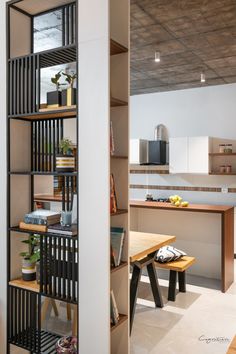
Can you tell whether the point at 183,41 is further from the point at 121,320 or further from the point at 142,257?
the point at 121,320

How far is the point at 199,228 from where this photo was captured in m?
5.01

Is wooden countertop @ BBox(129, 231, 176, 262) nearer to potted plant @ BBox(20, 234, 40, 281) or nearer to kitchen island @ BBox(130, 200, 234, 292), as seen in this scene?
potted plant @ BBox(20, 234, 40, 281)

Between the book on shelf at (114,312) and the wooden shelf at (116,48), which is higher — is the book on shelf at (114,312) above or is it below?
below

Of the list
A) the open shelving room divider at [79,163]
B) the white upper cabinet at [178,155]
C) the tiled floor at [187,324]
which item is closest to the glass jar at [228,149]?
the white upper cabinet at [178,155]

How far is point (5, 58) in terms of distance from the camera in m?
2.61

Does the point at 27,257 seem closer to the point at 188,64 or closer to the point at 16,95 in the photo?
the point at 16,95

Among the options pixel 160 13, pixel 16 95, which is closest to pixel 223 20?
pixel 160 13

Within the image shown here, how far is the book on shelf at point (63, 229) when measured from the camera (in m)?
2.30

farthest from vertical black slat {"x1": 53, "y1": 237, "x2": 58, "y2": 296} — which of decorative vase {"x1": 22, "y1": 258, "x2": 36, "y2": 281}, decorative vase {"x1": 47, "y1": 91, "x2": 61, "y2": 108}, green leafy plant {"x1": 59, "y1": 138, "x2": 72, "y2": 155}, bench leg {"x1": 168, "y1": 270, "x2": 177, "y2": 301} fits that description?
bench leg {"x1": 168, "y1": 270, "x2": 177, "y2": 301}

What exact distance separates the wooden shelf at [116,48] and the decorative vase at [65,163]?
0.77 meters

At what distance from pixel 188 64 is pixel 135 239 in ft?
10.0

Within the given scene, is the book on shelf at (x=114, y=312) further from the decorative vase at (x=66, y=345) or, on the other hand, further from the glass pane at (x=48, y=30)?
the glass pane at (x=48, y=30)

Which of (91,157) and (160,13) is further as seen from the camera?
(160,13)

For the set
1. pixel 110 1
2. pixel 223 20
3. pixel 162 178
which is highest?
pixel 223 20
